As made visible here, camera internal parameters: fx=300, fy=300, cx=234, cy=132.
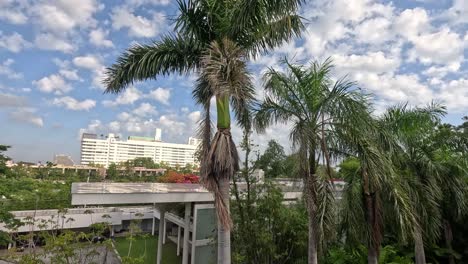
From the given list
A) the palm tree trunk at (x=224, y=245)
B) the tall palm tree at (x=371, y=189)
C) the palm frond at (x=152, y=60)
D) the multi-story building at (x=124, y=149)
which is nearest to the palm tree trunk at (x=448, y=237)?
the tall palm tree at (x=371, y=189)

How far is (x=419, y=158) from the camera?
26.6 ft

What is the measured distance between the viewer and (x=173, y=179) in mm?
15938

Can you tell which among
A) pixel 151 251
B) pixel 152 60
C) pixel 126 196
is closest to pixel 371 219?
pixel 126 196

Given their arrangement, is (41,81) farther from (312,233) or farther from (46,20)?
(312,233)

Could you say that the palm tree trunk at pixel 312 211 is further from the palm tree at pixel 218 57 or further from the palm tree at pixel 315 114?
the palm tree at pixel 218 57

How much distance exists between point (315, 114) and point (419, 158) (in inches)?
167

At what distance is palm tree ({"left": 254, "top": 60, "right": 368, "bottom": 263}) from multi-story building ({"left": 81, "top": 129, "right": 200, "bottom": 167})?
9268cm

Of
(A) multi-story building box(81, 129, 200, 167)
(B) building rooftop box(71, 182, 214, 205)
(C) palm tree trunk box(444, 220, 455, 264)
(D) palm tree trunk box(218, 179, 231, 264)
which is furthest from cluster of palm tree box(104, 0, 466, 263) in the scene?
(A) multi-story building box(81, 129, 200, 167)

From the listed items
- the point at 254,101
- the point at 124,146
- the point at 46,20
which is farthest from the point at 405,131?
the point at 124,146

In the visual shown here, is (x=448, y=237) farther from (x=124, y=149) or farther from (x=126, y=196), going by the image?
(x=124, y=149)

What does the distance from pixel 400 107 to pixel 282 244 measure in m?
5.09

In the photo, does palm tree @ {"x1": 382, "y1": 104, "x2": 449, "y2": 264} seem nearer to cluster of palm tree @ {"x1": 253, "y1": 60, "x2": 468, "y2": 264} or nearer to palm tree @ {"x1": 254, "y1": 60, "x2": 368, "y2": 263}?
cluster of palm tree @ {"x1": 253, "y1": 60, "x2": 468, "y2": 264}

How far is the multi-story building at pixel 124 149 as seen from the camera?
99438mm

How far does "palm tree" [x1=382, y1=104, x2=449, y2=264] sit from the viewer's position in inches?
305
